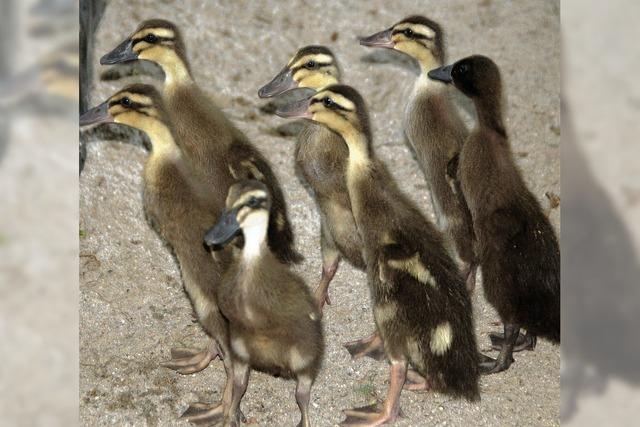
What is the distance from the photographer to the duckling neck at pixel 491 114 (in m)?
2.92

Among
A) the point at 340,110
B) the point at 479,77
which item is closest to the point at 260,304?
the point at 340,110

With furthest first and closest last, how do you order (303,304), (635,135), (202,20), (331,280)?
(202,20) → (331,280) → (303,304) → (635,135)

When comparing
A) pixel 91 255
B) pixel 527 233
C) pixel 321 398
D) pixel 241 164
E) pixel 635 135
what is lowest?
pixel 321 398

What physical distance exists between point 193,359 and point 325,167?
32.8 inches

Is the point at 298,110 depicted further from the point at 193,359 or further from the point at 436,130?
the point at 193,359

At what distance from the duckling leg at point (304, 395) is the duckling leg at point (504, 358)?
70cm

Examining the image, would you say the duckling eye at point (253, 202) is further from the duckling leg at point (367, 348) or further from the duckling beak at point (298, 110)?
the duckling leg at point (367, 348)

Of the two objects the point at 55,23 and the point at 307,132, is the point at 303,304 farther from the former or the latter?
the point at 55,23

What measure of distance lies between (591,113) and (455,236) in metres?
1.42

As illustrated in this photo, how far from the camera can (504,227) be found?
2.75 metres

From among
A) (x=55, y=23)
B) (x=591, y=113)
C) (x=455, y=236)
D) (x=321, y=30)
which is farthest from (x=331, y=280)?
(x=55, y=23)

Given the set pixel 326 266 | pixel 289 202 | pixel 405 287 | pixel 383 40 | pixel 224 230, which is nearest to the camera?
pixel 224 230

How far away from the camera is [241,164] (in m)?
2.93

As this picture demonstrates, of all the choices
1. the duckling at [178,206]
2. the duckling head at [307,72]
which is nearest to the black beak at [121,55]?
the duckling at [178,206]
